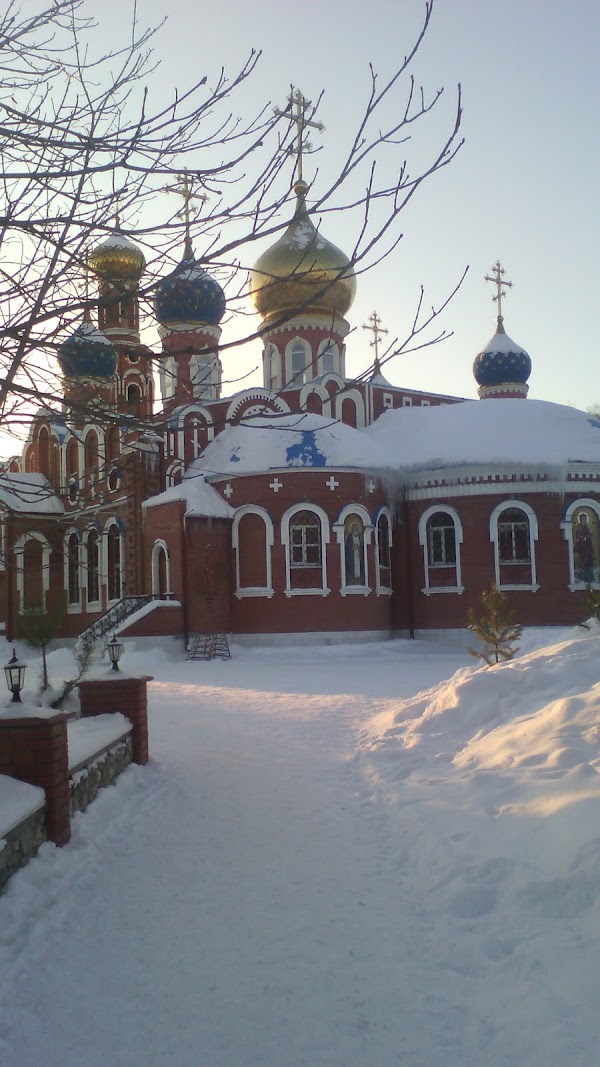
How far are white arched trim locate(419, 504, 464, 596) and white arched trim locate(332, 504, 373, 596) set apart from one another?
1.47 m

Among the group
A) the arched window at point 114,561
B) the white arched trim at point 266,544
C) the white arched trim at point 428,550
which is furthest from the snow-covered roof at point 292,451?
the arched window at point 114,561

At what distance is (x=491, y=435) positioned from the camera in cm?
2150

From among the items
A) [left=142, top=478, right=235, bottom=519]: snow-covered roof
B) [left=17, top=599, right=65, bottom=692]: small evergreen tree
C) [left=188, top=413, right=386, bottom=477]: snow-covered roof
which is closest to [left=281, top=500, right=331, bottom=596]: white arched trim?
[left=188, top=413, right=386, bottom=477]: snow-covered roof

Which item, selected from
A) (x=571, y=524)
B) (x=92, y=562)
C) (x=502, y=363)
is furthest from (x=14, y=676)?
(x=502, y=363)

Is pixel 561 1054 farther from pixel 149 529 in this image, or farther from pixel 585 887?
pixel 149 529

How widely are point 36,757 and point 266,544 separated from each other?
50.3 ft

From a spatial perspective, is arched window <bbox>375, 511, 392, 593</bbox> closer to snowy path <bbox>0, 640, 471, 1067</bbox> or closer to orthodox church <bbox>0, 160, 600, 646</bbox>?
orthodox church <bbox>0, 160, 600, 646</bbox>

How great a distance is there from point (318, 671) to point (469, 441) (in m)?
7.84

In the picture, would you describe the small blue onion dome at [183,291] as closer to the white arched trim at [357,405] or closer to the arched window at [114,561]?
the arched window at [114,561]

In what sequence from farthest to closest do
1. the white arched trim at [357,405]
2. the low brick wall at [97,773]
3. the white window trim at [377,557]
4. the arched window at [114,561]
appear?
the white arched trim at [357,405] → the arched window at [114,561] → the white window trim at [377,557] → the low brick wall at [97,773]

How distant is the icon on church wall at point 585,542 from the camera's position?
20.5 meters

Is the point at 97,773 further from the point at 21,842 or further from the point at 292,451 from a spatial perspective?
the point at 292,451

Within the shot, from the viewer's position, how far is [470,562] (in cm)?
2095

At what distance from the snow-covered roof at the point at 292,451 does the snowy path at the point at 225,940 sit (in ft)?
45.2
